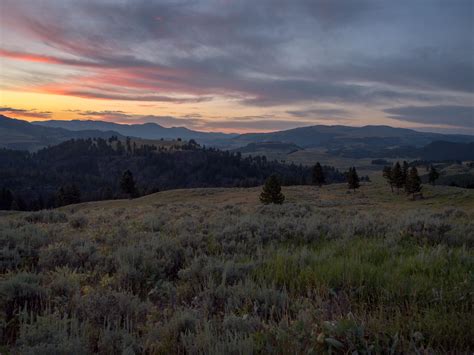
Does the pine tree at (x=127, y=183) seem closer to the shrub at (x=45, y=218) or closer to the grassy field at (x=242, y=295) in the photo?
the shrub at (x=45, y=218)

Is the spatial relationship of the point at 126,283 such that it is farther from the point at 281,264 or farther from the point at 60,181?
the point at 60,181

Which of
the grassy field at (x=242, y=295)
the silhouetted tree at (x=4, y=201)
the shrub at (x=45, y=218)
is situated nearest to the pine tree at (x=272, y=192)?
the shrub at (x=45, y=218)

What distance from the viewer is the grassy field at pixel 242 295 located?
328cm

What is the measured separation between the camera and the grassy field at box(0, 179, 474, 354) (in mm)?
3283

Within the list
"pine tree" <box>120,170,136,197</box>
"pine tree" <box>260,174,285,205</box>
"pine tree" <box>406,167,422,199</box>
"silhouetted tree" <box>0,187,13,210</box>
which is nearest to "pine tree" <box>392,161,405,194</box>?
"pine tree" <box>406,167,422,199</box>

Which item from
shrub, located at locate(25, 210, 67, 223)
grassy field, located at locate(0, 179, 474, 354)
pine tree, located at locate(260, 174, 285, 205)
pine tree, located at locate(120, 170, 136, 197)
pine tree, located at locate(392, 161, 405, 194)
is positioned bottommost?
pine tree, located at locate(120, 170, 136, 197)

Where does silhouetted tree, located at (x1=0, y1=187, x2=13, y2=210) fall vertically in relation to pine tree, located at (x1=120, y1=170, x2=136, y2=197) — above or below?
below

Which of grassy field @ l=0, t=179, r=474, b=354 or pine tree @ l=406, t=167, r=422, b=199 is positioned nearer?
grassy field @ l=0, t=179, r=474, b=354

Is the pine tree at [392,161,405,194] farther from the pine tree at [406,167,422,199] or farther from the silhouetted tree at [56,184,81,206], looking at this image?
the silhouetted tree at [56,184,81,206]

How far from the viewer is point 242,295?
4.58 m

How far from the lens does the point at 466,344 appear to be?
10.6 feet

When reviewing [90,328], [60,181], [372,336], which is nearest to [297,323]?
[372,336]

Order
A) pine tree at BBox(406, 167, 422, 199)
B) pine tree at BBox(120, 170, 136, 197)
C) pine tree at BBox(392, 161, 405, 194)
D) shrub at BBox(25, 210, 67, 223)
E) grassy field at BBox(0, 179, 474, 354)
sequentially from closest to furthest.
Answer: grassy field at BBox(0, 179, 474, 354) < shrub at BBox(25, 210, 67, 223) < pine tree at BBox(406, 167, 422, 199) < pine tree at BBox(392, 161, 405, 194) < pine tree at BBox(120, 170, 136, 197)

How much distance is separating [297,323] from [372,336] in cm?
70
